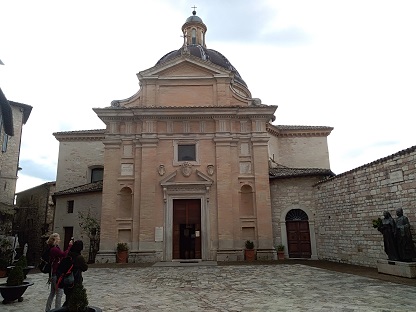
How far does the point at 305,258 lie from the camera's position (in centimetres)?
1662

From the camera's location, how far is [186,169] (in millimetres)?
17359

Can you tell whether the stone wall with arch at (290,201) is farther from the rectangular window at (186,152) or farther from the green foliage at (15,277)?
the green foliage at (15,277)

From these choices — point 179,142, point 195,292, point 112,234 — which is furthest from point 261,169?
point 195,292

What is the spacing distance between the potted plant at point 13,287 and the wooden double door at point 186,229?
380 inches

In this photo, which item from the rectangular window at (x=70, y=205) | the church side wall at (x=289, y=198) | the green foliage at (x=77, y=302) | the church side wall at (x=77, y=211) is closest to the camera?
the green foliage at (x=77, y=302)

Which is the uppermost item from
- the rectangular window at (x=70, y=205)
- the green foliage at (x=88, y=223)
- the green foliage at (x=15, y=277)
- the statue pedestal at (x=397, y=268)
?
the rectangular window at (x=70, y=205)

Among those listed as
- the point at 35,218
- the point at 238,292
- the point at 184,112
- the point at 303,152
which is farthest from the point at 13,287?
the point at 303,152

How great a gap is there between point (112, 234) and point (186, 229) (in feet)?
12.5

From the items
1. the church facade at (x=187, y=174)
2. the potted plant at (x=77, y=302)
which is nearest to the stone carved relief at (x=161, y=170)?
the church facade at (x=187, y=174)

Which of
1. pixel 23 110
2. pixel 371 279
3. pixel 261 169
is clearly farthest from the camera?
pixel 23 110

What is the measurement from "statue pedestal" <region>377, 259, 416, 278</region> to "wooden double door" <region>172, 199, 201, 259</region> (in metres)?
8.69

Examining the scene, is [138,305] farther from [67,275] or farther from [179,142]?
[179,142]

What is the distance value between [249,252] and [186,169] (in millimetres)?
5359

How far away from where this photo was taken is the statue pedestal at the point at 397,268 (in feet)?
31.9
